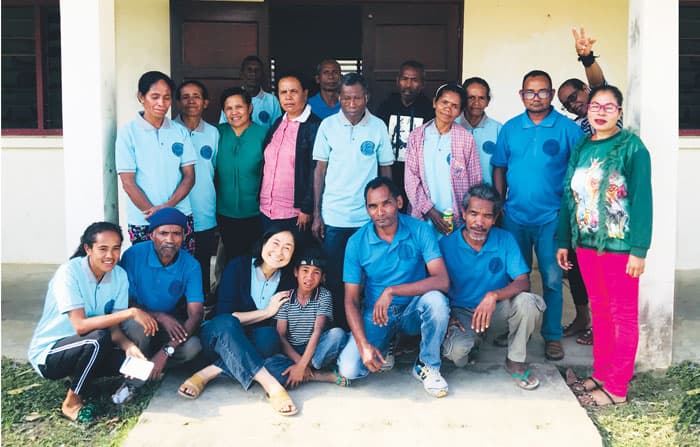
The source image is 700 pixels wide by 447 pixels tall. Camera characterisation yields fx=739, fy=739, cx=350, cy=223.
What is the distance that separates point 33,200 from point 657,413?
210 inches

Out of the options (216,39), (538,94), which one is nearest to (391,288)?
(538,94)

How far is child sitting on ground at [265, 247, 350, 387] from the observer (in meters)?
3.97

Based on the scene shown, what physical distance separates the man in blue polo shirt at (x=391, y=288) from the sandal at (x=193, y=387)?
75 centimetres

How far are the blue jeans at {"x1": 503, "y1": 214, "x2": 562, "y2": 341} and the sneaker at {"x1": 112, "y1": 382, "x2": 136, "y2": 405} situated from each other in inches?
90.7

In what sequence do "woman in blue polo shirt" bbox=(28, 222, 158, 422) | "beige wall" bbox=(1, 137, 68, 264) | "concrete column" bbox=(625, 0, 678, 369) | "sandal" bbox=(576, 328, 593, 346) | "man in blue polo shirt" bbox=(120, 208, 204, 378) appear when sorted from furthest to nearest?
"beige wall" bbox=(1, 137, 68, 264)
"sandal" bbox=(576, 328, 593, 346)
"concrete column" bbox=(625, 0, 678, 369)
"man in blue polo shirt" bbox=(120, 208, 204, 378)
"woman in blue polo shirt" bbox=(28, 222, 158, 422)

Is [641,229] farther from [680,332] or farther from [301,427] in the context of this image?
[301,427]

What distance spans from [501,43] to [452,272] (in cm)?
281

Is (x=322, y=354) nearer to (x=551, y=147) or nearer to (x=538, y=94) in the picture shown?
(x=551, y=147)

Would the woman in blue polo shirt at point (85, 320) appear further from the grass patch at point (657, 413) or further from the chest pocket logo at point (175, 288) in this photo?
the grass patch at point (657, 413)

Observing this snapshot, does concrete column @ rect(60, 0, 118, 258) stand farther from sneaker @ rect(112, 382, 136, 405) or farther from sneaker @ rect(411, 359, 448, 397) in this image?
sneaker @ rect(411, 359, 448, 397)

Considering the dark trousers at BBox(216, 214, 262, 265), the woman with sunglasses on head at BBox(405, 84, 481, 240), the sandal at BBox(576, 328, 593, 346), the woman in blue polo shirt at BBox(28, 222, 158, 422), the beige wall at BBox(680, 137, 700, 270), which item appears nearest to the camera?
the woman in blue polo shirt at BBox(28, 222, 158, 422)

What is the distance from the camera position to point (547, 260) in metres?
4.21

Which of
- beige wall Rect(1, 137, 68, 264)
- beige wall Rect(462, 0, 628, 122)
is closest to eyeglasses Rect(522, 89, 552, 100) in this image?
beige wall Rect(462, 0, 628, 122)

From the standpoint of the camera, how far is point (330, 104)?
16.7 ft
